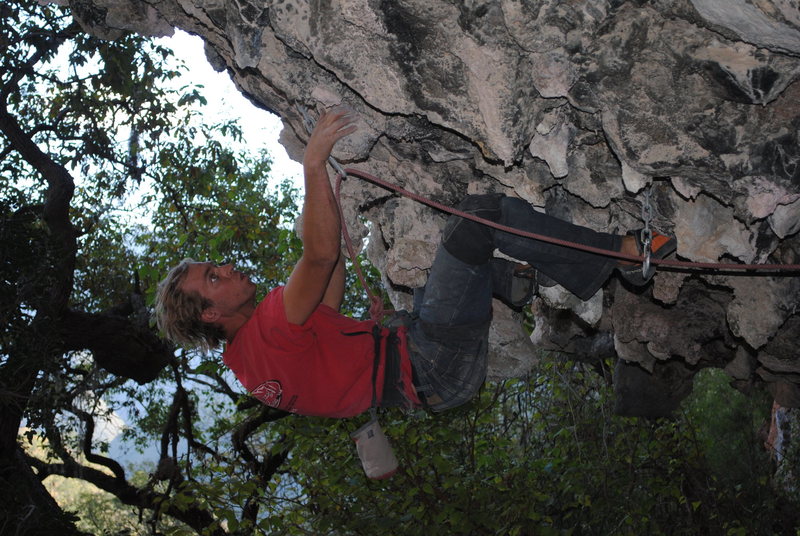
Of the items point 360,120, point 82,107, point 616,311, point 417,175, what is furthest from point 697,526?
point 82,107

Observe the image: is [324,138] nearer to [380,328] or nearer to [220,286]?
[220,286]

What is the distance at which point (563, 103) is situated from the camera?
2.97 meters

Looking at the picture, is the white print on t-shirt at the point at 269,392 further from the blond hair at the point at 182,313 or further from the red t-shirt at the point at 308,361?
the blond hair at the point at 182,313

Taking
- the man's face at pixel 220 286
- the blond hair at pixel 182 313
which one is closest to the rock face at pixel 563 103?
the man's face at pixel 220 286

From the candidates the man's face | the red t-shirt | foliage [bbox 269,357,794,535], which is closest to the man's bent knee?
the red t-shirt

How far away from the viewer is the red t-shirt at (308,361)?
2816 mm

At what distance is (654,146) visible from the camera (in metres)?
2.79

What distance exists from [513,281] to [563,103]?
3.56ft

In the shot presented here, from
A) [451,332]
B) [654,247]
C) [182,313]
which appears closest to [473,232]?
[451,332]

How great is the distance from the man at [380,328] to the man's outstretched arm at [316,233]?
0.02 metres

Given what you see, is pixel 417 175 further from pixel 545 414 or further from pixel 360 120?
pixel 545 414

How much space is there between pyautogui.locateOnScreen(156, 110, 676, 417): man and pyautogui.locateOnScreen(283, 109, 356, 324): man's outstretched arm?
0.02 metres

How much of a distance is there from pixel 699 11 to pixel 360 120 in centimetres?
164

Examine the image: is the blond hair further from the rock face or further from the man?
the rock face
